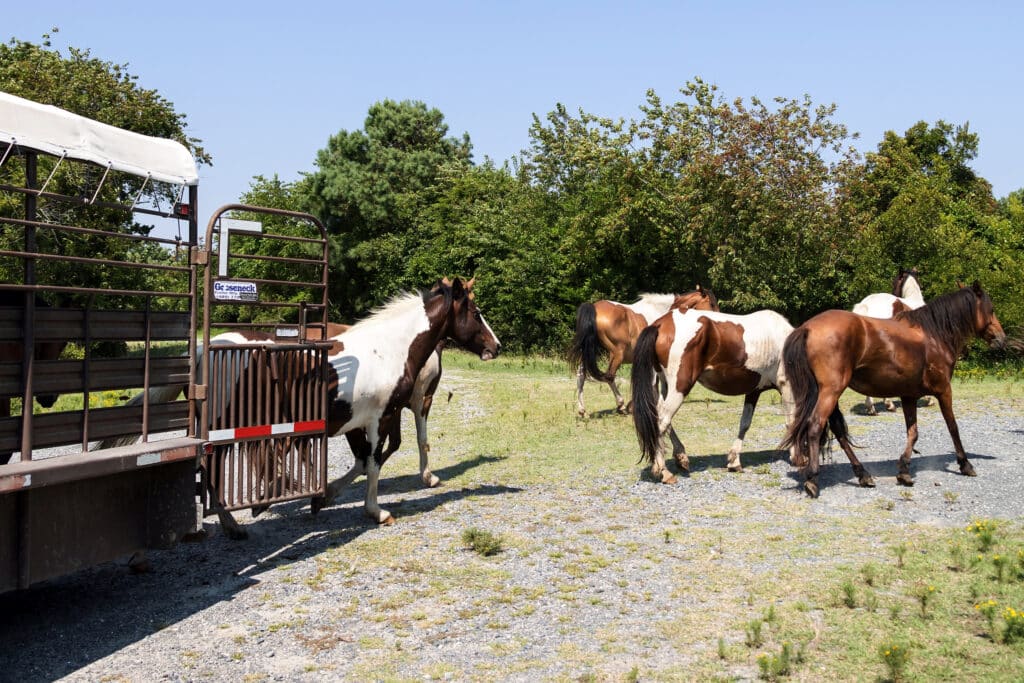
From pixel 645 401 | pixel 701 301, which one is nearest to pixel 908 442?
pixel 645 401

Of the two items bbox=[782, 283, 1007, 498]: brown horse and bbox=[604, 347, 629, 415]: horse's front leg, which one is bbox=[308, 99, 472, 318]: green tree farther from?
bbox=[782, 283, 1007, 498]: brown horse

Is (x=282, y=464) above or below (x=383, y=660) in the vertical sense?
above

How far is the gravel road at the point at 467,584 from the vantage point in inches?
191

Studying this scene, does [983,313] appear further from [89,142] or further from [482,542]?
[89,142]

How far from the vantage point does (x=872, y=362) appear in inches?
351

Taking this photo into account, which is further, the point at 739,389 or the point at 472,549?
the point at 739,389

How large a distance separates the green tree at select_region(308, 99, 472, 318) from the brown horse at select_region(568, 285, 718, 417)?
2397cm

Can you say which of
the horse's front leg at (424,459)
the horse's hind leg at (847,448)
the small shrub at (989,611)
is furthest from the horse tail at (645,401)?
the small shrub at (989,611)

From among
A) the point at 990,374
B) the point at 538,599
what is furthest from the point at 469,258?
the point at 538,599

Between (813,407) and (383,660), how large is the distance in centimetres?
550

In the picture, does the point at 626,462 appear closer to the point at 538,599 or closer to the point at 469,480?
the point at 469,480

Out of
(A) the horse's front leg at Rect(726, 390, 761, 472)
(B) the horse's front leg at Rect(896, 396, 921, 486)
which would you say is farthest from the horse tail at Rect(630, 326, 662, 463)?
(B) the horse's front leg at Rect(896, 396, 921, 486)

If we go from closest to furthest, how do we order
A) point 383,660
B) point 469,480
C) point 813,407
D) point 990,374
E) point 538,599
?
point 383,660 → point 538,599 → point 813,407 → point 469,480 → point 990,374

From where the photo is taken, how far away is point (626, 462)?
415 inches
